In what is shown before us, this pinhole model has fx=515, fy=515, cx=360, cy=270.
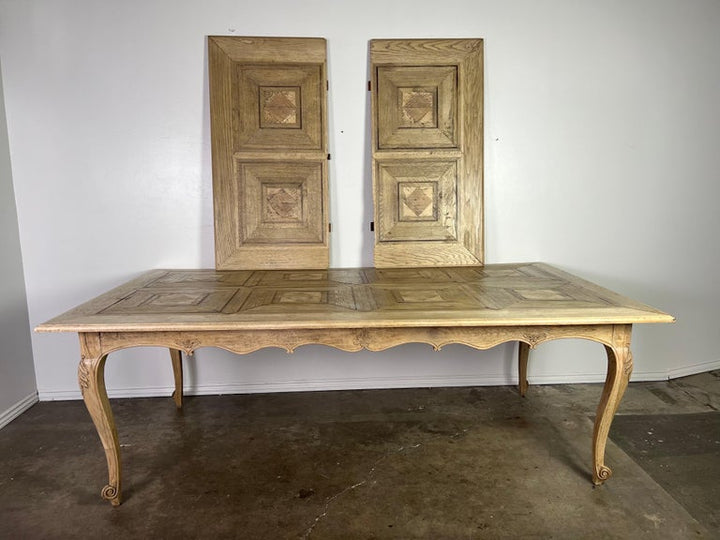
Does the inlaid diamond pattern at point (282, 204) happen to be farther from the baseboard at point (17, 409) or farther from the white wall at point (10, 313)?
the baseboard at point (17, 409)

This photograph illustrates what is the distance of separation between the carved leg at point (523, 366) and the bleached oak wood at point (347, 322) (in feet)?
2.74

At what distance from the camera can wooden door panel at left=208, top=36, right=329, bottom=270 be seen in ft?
9.94

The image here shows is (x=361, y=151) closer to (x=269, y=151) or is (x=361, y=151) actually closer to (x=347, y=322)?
(x=269, y=151)

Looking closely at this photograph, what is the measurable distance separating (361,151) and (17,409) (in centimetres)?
259

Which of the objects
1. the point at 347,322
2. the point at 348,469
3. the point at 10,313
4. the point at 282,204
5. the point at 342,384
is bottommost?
the point at 348,469

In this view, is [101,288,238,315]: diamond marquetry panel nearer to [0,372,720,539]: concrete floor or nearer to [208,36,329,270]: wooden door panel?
[208,36,329,270]: wooden door panel

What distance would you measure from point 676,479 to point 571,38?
8.24 feet

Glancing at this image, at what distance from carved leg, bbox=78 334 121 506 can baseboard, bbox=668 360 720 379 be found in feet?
11.3

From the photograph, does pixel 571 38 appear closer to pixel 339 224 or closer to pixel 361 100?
pixel 361 100

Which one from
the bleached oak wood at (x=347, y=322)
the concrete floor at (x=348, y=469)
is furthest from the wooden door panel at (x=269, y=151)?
the concrete floor at (x=348, y=469)

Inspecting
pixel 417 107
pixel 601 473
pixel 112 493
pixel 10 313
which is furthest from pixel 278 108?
pixel 601 473

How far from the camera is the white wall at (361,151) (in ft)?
9.93

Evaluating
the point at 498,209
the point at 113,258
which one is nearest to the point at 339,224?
the point at 498,209

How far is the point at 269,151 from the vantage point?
3.07 metres
